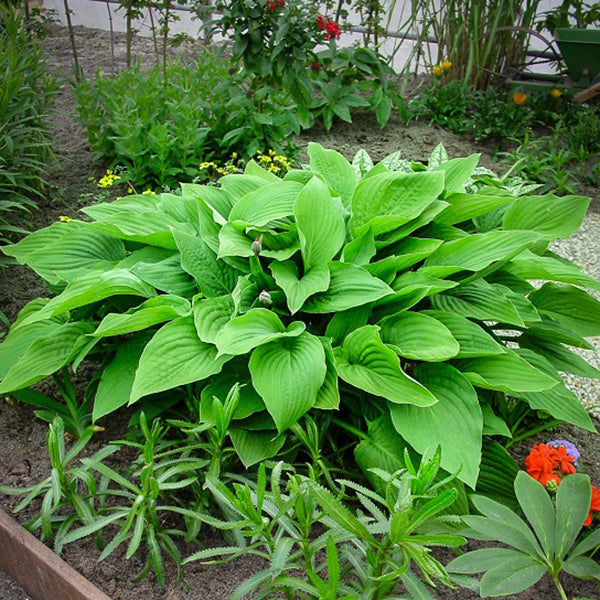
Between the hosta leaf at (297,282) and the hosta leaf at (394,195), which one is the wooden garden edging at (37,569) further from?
the hosta leaf at (394,195)

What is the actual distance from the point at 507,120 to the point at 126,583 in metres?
3.39

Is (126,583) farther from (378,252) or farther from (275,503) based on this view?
(378,252)

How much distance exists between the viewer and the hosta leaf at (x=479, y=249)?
1.82 meters

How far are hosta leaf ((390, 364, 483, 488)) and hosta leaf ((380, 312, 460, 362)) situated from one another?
0.23ft

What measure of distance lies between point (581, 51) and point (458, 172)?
7.62ft

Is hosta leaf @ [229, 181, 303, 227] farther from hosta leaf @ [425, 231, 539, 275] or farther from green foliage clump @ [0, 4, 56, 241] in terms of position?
green foliage clump @ [0, 4, 56, 241]

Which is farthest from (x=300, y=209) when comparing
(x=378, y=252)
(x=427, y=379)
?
(x=427, y=379)

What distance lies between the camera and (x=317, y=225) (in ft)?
6.07

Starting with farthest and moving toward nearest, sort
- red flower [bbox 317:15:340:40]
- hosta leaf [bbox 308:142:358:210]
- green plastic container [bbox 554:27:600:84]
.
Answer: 1. green plastic container [bbox 554:27:600:84]
2. red flower [bbox 317:15:340:40]
3. hosta leaf [bbox 308:142:358:210]

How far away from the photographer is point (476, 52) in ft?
14.2

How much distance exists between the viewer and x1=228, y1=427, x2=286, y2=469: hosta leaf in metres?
1.61

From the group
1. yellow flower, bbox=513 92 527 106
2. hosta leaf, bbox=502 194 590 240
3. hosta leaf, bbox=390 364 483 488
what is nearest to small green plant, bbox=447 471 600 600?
hosta leaf, bbox=390 364 483 488

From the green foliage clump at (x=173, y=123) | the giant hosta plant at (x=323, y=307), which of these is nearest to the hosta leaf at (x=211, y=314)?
the giant hosta plant at (x=323, y=307)

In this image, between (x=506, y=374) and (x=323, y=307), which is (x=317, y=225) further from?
(x=506, y=374)
